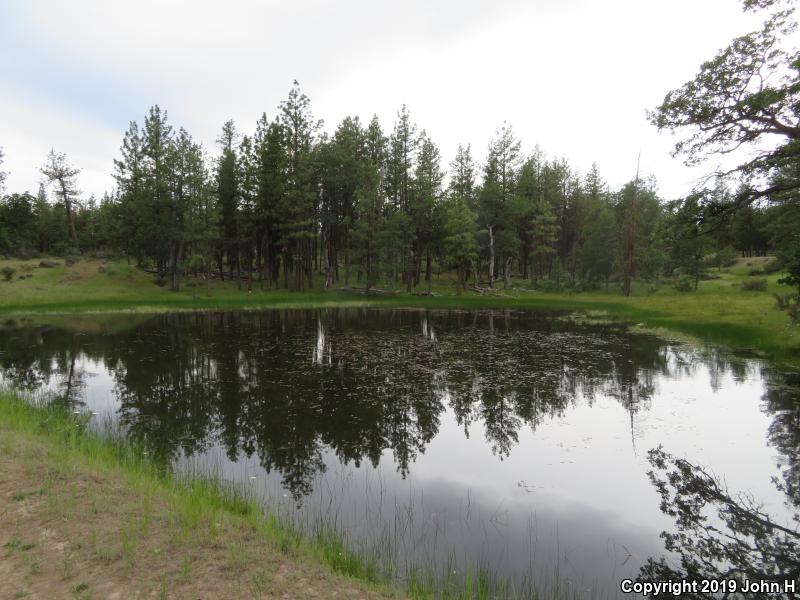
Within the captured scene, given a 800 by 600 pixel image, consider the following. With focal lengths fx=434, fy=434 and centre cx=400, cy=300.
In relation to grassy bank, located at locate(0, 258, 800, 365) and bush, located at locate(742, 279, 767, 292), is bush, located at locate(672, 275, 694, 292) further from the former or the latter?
bush, located at locate(742, 279, 767, 292)

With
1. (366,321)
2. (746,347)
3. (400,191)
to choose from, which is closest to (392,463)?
(746,347)

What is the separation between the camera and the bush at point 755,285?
44.4m

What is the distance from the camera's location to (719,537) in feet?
21.4

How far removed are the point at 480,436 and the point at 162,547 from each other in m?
7.50

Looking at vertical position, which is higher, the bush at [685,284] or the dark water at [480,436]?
the bush at [685,284]

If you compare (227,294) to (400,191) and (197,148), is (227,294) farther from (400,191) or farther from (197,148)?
(400,191)

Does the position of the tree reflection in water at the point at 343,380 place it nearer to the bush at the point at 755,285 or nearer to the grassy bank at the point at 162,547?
the grassy bank at the point at 162,547

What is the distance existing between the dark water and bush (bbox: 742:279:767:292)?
32296 mm

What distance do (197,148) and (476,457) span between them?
2285 inches

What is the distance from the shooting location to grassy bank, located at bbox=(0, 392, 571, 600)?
4504mm

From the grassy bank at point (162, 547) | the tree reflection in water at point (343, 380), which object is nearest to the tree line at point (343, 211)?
the tree reflection in water at point (343, 380)

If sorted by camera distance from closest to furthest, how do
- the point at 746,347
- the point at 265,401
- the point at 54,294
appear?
1. the point at 265,401
2. the point at 746,347
3. the point at 54,294

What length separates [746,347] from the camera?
21.0 meters

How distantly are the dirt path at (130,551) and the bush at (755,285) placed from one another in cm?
5453
